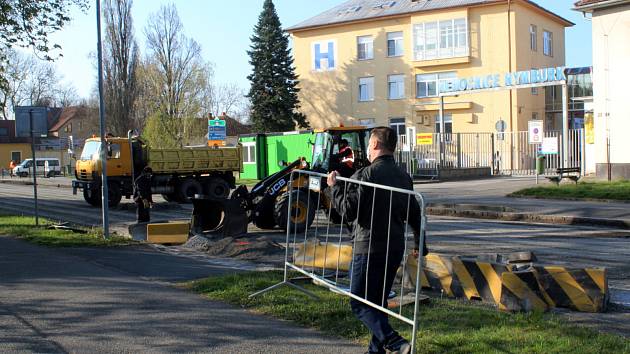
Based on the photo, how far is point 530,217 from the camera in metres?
18.3

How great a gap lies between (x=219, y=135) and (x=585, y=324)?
28.0 meters

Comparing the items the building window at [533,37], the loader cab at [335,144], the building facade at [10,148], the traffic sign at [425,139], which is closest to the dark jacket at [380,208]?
the loader cab at [335,144]

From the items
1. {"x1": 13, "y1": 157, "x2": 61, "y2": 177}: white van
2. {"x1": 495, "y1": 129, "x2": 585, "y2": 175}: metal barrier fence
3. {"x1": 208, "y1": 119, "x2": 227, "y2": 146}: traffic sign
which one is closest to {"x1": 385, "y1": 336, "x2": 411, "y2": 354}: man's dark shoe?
{"x1": 208, "y1": 119, "x2": 227, "y2": 146}: traffic sign

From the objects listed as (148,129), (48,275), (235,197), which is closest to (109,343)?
(48,275)

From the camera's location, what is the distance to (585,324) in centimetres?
624

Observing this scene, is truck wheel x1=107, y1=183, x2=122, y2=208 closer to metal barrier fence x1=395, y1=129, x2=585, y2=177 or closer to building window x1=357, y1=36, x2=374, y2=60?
metal barrier fence x1=395, y1=129, x2=585, y2=177

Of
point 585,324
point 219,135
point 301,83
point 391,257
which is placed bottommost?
point 585,324

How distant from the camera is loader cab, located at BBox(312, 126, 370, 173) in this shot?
54.2 ft

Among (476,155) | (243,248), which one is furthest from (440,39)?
(243,248)

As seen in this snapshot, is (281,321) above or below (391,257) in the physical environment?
below

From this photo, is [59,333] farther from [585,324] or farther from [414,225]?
[585,324]

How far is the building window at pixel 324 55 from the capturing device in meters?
55.9

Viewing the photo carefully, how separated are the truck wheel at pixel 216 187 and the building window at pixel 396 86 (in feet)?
92.7

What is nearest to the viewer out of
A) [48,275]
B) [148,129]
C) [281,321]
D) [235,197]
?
[281,321]
